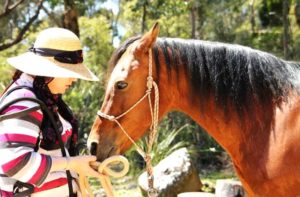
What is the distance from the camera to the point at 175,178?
6094 millimetres

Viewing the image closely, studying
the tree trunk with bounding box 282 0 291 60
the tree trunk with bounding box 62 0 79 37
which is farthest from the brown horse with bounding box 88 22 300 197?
the tree trunk with bounding box 282 0 291 60

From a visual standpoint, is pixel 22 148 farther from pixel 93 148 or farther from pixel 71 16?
pixel 71 16

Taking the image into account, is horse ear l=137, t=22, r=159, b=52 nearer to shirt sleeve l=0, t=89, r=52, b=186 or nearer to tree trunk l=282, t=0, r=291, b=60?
shirt sleeve l=0, t=89, r=52, b=186

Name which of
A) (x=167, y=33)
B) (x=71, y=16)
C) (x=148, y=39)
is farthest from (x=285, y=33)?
(x=148, y=39)

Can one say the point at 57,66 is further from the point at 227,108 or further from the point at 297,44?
the point at 297,44

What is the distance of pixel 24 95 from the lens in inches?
66.6

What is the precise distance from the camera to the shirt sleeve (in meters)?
1.60

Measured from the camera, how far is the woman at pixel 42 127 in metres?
1.61

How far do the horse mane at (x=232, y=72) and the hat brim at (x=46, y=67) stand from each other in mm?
627

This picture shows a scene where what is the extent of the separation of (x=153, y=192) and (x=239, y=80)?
A: 78 cm

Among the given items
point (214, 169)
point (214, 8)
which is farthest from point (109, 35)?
point (214, 169)

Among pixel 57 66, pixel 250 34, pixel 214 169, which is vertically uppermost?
pixel 57 66

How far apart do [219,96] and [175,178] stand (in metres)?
4.02

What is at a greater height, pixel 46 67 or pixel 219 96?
pixel 46 67
